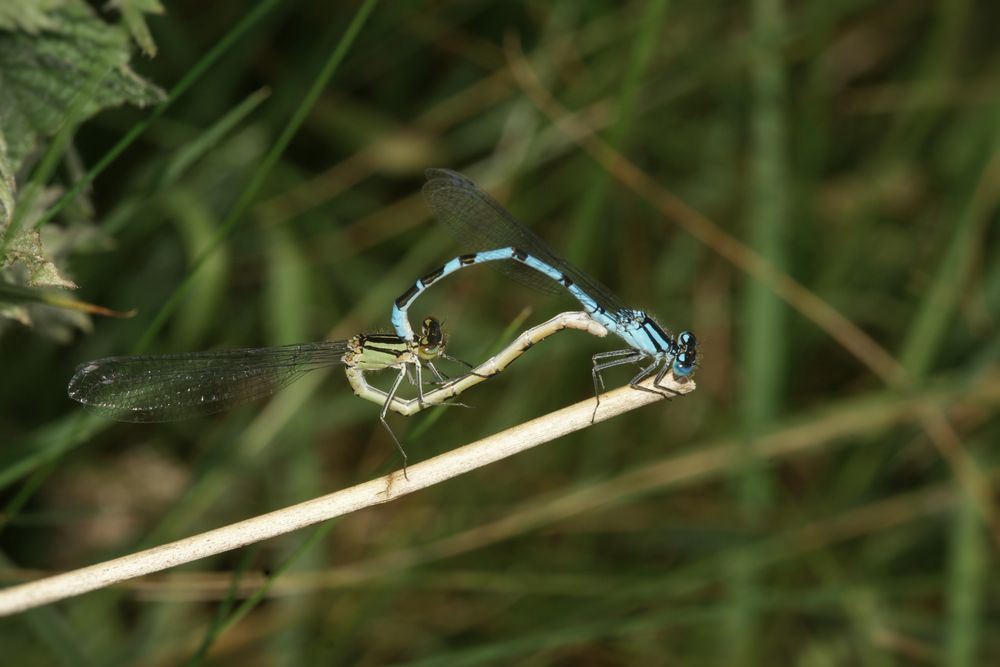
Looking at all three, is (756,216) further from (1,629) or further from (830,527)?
(1,629)

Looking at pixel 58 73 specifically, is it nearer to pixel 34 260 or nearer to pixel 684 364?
pixel 34 260

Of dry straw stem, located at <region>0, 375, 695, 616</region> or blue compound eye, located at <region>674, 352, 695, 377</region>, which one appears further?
blue compound eye, located at <region>674, 352, 695, 377</region>

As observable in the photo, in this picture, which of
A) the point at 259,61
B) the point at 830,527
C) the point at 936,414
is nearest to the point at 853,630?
the point at 830,527

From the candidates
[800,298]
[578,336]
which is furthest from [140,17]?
[800,298]

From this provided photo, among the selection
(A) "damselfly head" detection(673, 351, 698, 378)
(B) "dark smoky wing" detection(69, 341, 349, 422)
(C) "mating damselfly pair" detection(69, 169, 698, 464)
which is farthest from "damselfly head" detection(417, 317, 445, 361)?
(A) "damselfly head" detection(673, 351, 698, 378)

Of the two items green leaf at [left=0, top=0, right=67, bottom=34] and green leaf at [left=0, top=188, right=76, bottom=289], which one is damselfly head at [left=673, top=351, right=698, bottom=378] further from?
green leaf at [left=0, top=0, right=67, bottom=34]

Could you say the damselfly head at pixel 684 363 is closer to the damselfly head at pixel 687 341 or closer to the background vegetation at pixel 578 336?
the damselfly head at pixel 687 341

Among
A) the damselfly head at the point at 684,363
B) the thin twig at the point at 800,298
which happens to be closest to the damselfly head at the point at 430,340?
the damselfly head at the point at 684,363
